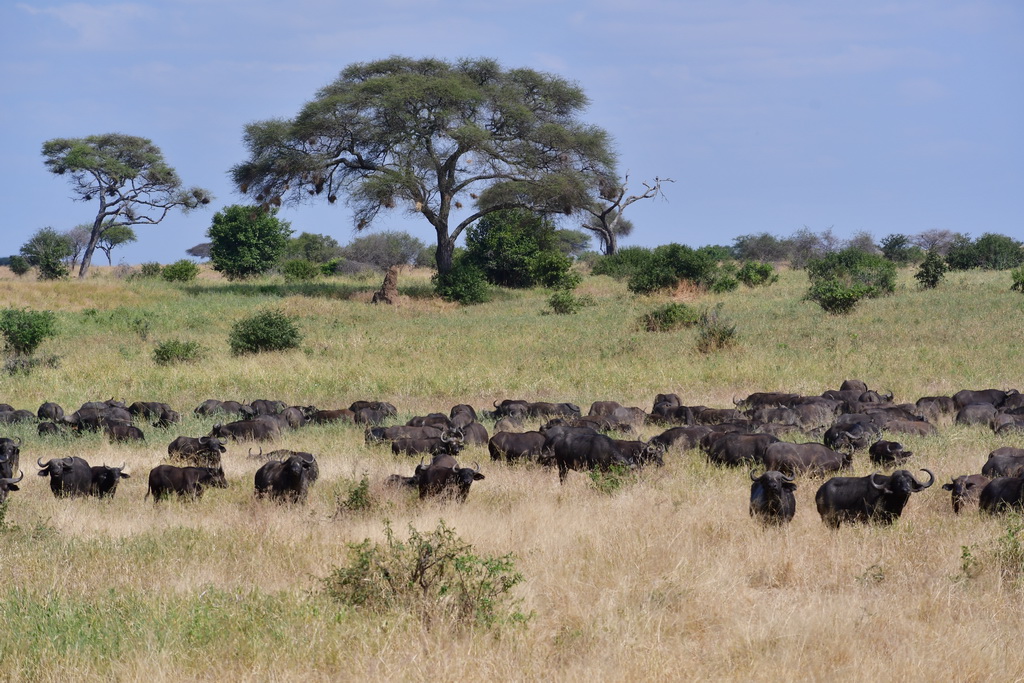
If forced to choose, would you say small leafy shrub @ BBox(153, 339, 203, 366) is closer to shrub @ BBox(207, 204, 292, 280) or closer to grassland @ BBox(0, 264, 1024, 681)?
grassland @ BBox(0, 264, 1024, 681)

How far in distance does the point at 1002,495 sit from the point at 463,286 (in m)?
30.9

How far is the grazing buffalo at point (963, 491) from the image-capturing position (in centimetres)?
945

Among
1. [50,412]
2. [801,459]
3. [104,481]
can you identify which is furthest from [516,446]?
[50,412]

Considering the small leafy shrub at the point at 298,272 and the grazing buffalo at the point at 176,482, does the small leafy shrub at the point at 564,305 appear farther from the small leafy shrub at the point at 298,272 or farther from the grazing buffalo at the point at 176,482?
the grazing buffalo at the point at 176,482

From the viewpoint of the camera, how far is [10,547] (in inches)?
328

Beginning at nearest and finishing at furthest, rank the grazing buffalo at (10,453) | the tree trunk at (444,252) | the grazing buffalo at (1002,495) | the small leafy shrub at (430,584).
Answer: the small leafy shrub at (430,584) < the grazing buffalo at (1002,495) < the grazing buffalo at (10,453) < the tree trunk at (444,252)

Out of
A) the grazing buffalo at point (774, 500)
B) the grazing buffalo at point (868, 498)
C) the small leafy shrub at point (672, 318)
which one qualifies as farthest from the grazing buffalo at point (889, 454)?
the small leafy shrub at point (672, 318)

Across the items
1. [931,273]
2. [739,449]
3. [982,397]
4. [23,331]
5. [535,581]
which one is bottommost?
[535,581]

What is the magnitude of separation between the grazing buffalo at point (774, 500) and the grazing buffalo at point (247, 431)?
8609 millimetres

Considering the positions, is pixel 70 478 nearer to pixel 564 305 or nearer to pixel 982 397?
pixel 982 397

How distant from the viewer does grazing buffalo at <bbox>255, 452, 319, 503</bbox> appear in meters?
10.4

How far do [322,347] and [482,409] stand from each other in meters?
8.75

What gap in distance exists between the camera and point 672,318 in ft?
86.8

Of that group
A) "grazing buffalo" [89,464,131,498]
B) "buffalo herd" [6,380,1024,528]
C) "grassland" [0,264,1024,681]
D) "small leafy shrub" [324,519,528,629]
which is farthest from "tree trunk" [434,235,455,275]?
"small leafy shrub" [324,519,528,629]
